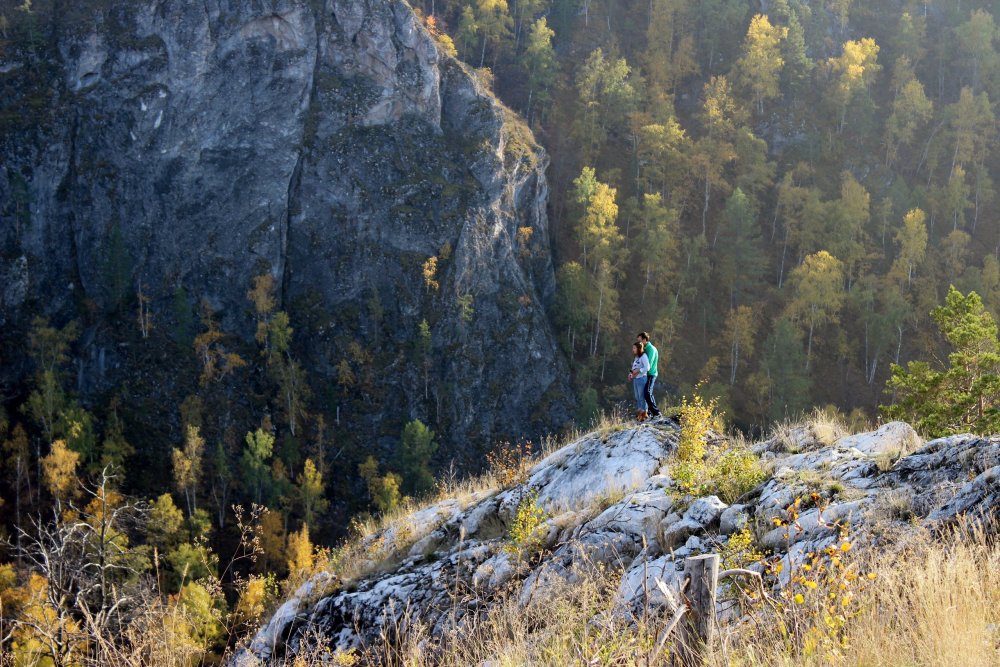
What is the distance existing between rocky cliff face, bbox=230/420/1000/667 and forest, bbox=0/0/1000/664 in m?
Result: 20.8

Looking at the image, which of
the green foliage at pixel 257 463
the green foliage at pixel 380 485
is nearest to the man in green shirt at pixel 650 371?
the green foliage at pixel 380 485

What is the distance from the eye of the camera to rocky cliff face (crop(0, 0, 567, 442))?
48.9m

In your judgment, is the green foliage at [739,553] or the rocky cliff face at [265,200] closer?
the green foliage at [739,553]

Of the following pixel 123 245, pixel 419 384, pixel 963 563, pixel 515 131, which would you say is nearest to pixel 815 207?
pixel 515 131

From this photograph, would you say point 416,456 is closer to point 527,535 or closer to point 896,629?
point 527,535

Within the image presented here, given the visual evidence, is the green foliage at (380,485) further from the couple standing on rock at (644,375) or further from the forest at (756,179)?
the couple standing on rock at (644,375)

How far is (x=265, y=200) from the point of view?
4991cm

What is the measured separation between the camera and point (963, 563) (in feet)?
12.3

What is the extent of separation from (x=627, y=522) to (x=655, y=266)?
50.6m

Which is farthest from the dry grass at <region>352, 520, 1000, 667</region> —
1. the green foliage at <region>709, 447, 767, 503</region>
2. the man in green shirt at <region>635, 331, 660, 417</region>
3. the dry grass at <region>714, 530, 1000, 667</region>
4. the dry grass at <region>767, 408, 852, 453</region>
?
the man in green shirt at <region>635, 331, 660, 417</region>

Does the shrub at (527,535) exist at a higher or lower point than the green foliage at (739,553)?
lower

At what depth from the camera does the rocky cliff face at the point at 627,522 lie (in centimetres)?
507

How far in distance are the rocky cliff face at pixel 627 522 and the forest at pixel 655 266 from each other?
20.8 meters

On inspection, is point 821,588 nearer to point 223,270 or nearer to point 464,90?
point 223,270
